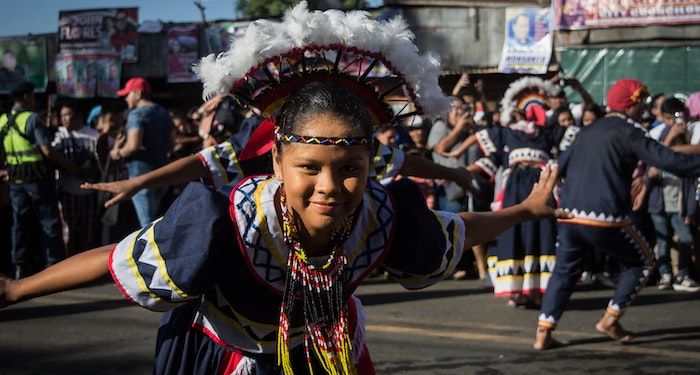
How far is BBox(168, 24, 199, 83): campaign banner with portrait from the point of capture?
2191 cm

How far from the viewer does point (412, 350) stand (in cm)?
680

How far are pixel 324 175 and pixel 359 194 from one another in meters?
0.13

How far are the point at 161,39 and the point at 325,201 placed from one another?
67.4 feet

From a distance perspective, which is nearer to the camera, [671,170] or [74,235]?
[671,170]

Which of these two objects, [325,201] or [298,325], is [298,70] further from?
[298,325]

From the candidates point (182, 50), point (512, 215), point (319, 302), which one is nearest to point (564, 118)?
point (512, 215)

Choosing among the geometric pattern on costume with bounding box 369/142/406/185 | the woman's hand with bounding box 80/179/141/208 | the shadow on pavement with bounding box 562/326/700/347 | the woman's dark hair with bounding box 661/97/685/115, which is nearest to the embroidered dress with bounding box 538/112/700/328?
the shadow on pavement with bounding box 562/326/700/347

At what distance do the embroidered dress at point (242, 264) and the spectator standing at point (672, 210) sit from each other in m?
7.16

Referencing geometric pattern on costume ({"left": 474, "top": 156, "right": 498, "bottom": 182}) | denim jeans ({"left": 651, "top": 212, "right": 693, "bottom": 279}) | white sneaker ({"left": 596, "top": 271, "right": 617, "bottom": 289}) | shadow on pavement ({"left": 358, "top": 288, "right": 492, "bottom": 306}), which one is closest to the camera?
shadow on pavement ({"left": 358, "top": 288, "right": 492, "bottom": 306})

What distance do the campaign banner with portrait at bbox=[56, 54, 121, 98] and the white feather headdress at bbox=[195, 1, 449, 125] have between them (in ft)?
65.5

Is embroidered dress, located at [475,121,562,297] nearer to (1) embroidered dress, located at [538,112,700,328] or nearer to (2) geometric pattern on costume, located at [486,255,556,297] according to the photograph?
(2) geometric pattern on costume, located at [486,255,556,297]

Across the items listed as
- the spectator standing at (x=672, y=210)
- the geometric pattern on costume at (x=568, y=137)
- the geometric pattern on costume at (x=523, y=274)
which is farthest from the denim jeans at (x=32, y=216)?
the spectator standing at (x=672, y=210)

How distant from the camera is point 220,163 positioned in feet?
19.9

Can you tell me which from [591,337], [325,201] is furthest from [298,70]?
[591,337]
